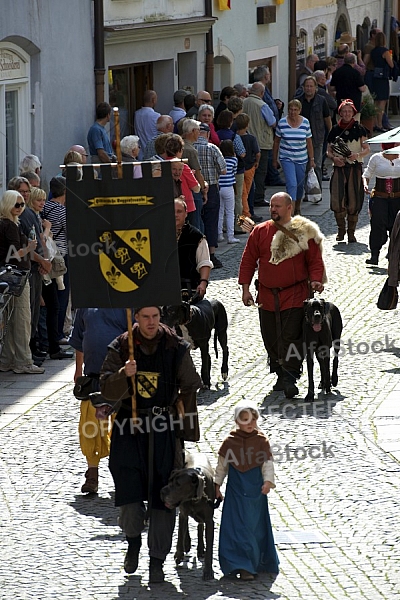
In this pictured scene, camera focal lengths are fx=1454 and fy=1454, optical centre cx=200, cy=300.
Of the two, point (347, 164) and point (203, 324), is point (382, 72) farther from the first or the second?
point (203, 324)

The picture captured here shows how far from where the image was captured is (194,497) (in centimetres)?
838

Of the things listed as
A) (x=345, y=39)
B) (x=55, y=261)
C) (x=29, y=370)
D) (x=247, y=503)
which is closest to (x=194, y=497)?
(x=247, y=503)

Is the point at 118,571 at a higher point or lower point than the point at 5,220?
lower

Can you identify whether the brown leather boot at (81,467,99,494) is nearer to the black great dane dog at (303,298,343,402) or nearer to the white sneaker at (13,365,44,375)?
the black great dane dog at (303,298,343,402)

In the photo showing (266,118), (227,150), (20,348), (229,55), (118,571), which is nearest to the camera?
(118,571)

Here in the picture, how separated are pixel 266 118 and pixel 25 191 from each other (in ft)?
32.8

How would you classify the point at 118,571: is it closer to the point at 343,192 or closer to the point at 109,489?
the point at 109,489

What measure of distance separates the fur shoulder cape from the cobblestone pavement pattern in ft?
4.12

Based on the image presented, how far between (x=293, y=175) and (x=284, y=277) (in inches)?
359

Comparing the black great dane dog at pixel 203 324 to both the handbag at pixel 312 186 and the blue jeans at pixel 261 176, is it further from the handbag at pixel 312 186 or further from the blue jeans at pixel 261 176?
the handbag at pixel 312 186

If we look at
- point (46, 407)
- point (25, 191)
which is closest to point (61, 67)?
point (25, 191)

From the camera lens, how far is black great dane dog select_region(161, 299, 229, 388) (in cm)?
1218

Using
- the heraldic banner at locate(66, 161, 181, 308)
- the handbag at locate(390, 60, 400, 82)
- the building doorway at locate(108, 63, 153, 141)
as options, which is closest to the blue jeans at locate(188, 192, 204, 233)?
the building doorway at locate(108, 63, 153, 141)

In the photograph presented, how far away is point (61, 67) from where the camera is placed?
20.2m
